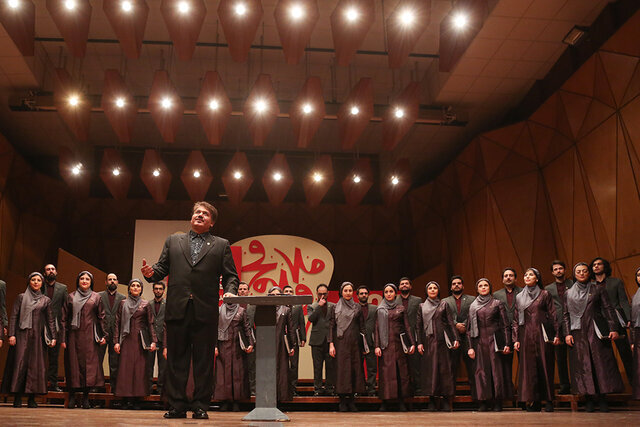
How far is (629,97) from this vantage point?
5531 mm

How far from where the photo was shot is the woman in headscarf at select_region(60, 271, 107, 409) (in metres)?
5.31

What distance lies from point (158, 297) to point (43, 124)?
185 inches

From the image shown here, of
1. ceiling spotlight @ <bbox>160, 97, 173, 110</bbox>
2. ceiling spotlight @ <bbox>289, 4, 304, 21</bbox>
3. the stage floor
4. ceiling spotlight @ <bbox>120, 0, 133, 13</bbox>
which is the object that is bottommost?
the stage floor

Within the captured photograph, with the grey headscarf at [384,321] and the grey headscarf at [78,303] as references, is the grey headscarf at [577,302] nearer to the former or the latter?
the grey headscarf at [384,321]

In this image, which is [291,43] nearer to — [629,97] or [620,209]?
[629,97]

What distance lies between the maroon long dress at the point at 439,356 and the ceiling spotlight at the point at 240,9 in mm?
3325

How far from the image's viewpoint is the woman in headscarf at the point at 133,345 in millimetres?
5445

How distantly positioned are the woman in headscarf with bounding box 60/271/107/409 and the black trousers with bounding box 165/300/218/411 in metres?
3.02

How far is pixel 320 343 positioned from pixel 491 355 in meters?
2.10

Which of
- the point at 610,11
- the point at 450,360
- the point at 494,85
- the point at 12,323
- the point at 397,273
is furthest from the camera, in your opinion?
the point at 397,273

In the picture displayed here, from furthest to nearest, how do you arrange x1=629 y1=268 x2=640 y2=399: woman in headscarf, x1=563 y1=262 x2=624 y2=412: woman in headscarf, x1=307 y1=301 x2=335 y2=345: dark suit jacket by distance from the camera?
x1=307 y1=301 x2=335 y2=345: dark suit jacket
x1=563 y1=262 x2=624 y2=412: woman in headscarf
x1=629 y1=268 x2=640 y2=399: woman in headscarf

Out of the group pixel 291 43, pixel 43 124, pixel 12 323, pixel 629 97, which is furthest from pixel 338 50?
pixel 43 124

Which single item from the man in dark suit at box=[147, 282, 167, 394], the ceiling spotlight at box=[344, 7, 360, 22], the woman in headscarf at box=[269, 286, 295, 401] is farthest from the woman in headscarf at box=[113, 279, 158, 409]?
the ceiling spotlight at box=[344, 7, 360, 22]

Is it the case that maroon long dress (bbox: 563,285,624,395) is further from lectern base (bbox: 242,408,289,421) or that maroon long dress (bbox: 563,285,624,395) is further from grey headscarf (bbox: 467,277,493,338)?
lectern base (bbox: 242,408,289,421)
